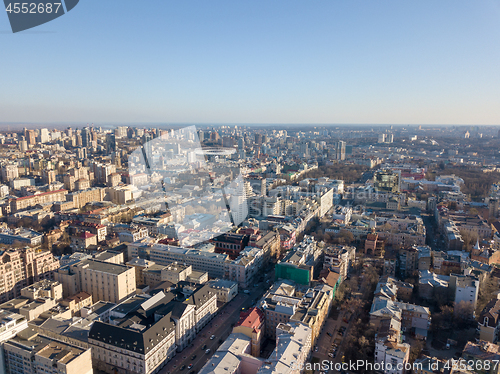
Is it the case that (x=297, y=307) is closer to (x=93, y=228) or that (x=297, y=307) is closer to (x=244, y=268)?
(x=244, y=268)

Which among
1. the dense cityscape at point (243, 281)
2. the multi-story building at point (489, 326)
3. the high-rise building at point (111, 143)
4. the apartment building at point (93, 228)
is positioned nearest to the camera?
the dense cityscape at point (243, 281)

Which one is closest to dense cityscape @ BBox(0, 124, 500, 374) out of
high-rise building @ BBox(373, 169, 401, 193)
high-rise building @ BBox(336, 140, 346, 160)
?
high-rise building @ BBox(373, 169, 401, 193)

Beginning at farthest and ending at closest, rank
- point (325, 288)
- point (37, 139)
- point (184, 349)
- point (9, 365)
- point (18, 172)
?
point (37, 139) < point (18, 172) < point (325, 288) < point (184, 349) < point (9, 365)

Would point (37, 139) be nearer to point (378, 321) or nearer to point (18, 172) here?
point (18, 172)

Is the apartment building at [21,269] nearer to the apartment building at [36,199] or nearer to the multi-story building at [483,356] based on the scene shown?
the apartment building at [36,199]

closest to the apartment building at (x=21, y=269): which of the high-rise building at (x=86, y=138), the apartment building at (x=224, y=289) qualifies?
the apartment building at (x=224, y=289)

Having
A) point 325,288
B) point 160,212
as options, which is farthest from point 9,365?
point 160,212

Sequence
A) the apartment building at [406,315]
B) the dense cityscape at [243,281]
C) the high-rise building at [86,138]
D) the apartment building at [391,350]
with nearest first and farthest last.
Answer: the apartment building at [391,350] → the dense cityscape at [243,281] → the apartment building at [406,315] → the high-rise building at [86,138]
